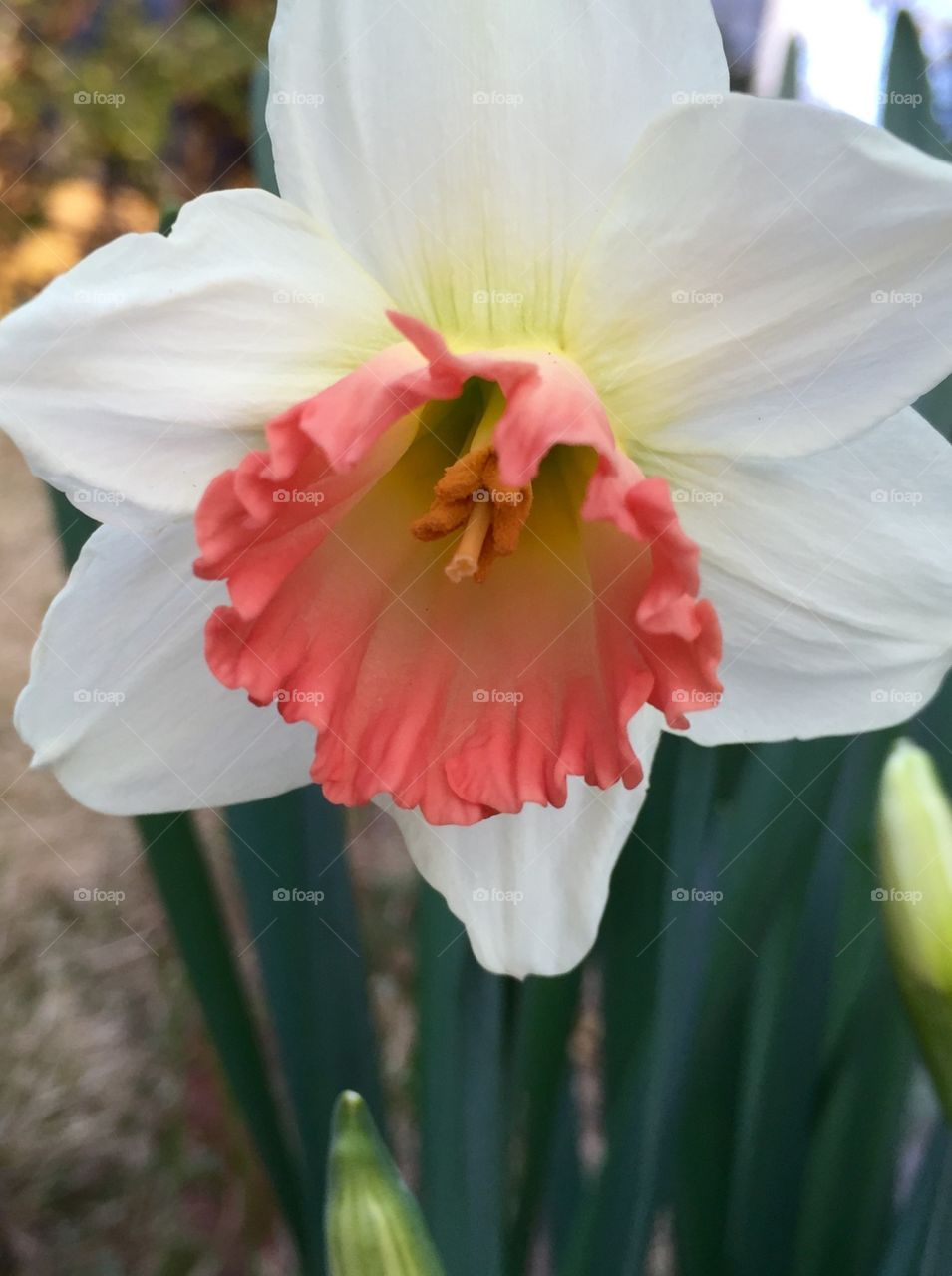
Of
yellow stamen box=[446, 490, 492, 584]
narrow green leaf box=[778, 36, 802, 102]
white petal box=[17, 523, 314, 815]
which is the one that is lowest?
white petal box=[17, 523, 314, 815]

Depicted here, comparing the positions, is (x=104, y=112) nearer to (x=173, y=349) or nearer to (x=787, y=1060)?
(x=173, y=349)

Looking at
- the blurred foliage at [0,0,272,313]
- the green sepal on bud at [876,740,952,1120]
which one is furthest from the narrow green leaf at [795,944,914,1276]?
the blurred foliage at [0,0,272,313]

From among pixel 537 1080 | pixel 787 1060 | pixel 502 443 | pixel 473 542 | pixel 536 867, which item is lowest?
pixel 537 1080

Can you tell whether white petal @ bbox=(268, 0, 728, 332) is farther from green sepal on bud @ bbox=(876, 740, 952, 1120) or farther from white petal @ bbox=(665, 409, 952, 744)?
green sepal on bud @ bbox=(876, 740, 952, 1120)

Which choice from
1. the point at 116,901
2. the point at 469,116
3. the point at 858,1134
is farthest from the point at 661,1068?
the point at 116,901

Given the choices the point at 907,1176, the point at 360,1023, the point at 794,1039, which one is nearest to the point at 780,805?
the point at 794,1039

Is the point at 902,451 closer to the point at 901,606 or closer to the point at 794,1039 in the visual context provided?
the point at 901,606
